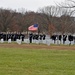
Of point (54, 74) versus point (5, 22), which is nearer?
point (54, 74)

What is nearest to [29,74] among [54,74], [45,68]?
[54,74]

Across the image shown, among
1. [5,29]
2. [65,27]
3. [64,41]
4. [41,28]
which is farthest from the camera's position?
[41,28]

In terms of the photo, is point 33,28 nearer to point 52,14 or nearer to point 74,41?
point 74,41

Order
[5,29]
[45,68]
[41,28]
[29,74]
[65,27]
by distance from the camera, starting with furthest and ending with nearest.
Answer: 1. [41,28]
2. [5,29]
3. [65,27]
4. [45,68]
5. [29,74]

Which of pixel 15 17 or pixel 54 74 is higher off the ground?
pixel 15 17

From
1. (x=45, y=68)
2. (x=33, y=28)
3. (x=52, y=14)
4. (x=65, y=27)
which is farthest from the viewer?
(x=52, y=14)

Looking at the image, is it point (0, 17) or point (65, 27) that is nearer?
point (65, 27)

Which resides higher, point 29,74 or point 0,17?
point 0,17

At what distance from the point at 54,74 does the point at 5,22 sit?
83.2m

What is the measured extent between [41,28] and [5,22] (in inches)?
460

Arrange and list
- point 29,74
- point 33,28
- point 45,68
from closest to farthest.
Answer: point 29,74 → point 45,68 → point 33,28

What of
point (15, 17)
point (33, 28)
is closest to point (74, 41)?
point (33, 28)

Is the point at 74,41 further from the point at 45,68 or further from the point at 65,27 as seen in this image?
the point at 65,27

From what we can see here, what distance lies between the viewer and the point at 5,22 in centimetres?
9581
